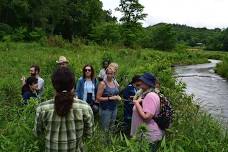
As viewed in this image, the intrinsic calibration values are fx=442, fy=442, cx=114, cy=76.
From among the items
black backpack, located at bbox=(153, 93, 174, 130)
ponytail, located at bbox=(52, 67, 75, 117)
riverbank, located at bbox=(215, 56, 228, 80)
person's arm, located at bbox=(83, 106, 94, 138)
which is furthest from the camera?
riverbank, located at bbox=(215, 56, 228, 80)

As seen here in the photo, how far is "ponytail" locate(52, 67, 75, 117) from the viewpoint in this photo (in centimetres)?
422

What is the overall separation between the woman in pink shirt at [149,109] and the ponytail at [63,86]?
179 cm

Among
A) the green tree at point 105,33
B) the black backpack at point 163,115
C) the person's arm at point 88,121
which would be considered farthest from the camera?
the green tree at point 105,33

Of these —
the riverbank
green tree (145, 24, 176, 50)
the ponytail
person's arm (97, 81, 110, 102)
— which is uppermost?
the ponytail

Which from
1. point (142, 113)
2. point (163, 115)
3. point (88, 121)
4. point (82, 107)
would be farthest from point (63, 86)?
point (163, 115)

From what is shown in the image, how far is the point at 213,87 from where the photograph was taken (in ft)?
93.7

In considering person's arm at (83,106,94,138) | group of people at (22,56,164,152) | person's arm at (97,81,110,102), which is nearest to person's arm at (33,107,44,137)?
group of people at (22,56,164,152)

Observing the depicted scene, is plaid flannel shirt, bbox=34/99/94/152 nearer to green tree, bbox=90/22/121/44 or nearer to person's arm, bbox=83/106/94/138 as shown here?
person's arm, bbox=83/106/94/138

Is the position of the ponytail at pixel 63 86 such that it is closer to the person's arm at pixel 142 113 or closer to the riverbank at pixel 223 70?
the person's arm at pixel 142 113

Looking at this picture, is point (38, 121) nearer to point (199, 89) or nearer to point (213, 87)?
point (199, 89)

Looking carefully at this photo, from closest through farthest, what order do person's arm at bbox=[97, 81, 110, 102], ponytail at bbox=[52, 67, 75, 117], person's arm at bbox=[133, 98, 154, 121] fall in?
ponytail at bbox=[52, 67, 75, 117]
person's arm at bbox=[133, 98, 154, 121]
person's arm at bbox=[97, 81, 110, 102]

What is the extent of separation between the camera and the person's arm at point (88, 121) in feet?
15.0

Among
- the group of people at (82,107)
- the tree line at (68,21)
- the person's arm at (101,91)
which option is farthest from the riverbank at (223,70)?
the person's arm at (101,91)

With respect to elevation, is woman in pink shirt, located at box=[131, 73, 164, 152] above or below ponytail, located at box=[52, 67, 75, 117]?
below
